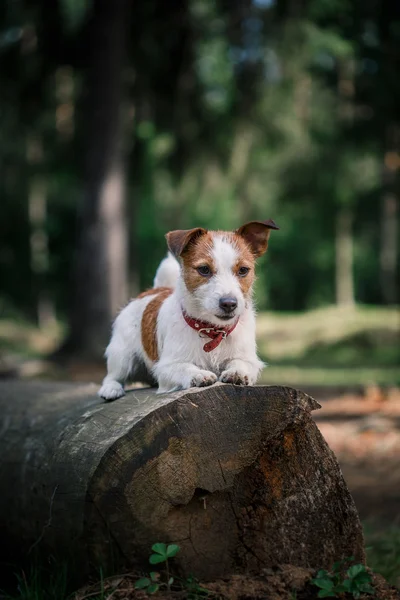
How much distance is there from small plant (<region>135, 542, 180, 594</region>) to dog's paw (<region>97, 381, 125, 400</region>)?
0.97m

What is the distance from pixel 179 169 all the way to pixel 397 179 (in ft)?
14.8

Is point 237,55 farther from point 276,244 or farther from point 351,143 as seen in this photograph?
point 276,244

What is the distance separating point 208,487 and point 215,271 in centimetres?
108

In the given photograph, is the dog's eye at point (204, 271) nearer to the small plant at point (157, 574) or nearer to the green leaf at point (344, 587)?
the small plant at point (157, 574)

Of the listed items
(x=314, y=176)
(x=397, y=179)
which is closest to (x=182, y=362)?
(x=397, y=179)

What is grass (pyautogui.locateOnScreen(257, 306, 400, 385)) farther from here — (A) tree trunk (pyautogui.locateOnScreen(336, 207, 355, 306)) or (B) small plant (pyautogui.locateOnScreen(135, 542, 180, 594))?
(B) small plant (pyautogui.locateOnScreen(135, 542, 180, 594))

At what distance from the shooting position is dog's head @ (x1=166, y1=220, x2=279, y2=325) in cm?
352

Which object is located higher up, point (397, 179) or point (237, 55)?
point (237, 55)

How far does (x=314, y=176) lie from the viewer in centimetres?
2333

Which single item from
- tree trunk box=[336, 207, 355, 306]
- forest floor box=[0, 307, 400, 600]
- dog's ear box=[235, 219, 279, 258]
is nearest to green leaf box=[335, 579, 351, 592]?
forest floor box=[0, 307, 400, 600]

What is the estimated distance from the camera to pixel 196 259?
3676 mm

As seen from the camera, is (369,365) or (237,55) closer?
(237,55)

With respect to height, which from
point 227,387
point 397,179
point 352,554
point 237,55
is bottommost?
point 352,554

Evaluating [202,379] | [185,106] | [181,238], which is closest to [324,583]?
[202,379]
